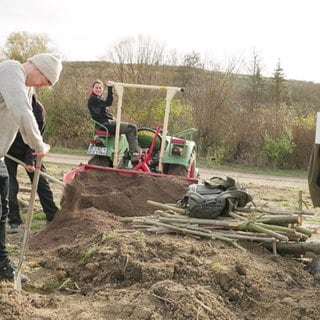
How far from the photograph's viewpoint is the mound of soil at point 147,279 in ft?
12.7

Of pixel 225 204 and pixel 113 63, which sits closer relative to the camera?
pixel 225 204

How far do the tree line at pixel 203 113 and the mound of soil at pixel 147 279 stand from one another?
40.9 ft

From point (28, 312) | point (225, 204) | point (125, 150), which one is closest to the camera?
point (28, 312)

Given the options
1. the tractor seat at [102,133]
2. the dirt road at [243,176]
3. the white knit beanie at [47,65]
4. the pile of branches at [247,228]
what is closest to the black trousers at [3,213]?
the white knit beanie at [47,65]

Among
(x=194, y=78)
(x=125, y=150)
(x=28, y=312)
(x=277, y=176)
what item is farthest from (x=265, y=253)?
(x=194, y=78)

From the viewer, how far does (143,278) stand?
4.43m

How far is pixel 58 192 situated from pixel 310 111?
13.6m

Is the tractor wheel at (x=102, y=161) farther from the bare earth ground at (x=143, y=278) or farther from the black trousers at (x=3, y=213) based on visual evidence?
the black trousers at (x=3, y=213)

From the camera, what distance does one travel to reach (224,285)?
4.43 meters

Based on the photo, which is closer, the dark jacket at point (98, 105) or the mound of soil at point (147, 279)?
the mound of soil at point (147, 279)

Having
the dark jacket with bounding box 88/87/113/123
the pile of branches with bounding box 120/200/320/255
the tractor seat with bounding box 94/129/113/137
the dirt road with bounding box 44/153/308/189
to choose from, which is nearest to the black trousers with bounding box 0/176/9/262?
the pile of branches with bounding box 120/200/320/255

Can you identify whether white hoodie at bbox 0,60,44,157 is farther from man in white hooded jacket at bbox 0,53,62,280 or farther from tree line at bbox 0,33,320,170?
Result: tree line at bbox 0,33,320,170

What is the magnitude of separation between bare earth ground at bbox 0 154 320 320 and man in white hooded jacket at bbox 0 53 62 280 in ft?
3.85

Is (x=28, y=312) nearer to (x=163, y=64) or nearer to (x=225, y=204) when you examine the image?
(x=225, y=204)
